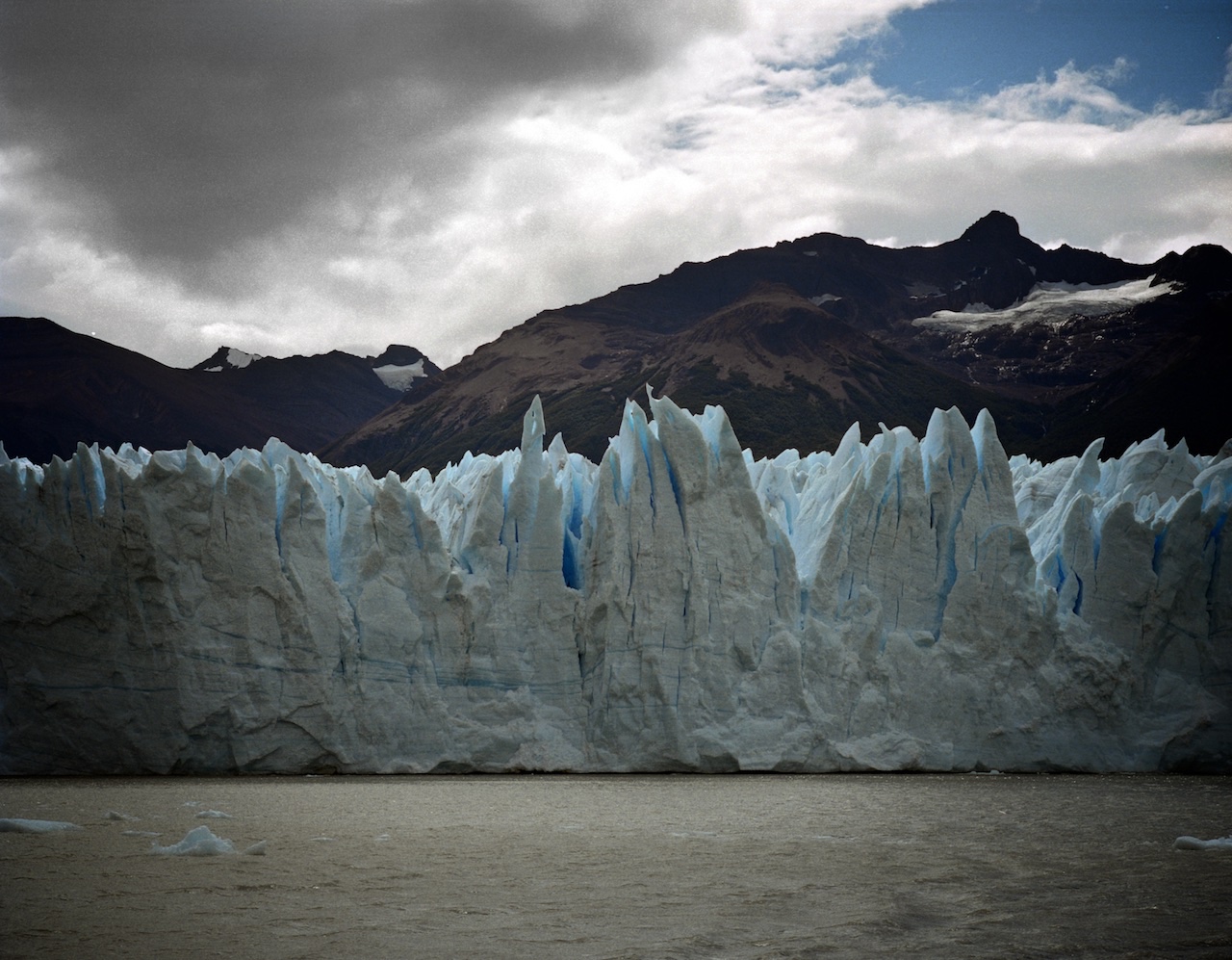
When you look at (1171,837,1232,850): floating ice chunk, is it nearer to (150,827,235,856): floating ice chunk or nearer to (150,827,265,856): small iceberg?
(150,827,265,856): small iceberg

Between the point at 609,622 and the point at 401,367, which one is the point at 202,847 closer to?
the point at 609,622

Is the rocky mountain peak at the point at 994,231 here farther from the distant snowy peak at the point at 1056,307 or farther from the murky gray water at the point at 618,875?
the murky gray water at the point at 618,875

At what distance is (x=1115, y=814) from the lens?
12.2 metres

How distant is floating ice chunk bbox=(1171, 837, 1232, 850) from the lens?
10047 millimetres

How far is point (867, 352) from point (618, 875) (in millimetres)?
69440

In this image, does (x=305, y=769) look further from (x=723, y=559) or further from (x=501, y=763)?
(x=723, y=559)

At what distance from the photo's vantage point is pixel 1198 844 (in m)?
10.1

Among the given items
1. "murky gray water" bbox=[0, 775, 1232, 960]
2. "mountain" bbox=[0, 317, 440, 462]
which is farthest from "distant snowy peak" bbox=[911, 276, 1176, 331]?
"murky gray water" bbox=[0, 775, 1232, 960]

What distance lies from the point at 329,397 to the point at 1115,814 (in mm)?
85887

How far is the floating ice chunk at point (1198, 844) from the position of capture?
396 inches

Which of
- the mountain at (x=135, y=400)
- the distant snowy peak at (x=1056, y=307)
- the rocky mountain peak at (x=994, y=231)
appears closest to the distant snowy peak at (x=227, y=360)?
the mountain at (x=135, y=400)

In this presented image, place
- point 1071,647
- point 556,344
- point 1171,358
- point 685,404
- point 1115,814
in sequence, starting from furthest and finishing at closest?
point 556,344
point 685,404
point 1171,358
point 1071,647
point 1115,814

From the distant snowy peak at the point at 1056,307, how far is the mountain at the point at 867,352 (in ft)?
1.15

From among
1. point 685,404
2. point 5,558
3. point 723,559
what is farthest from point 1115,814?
point 685,404
